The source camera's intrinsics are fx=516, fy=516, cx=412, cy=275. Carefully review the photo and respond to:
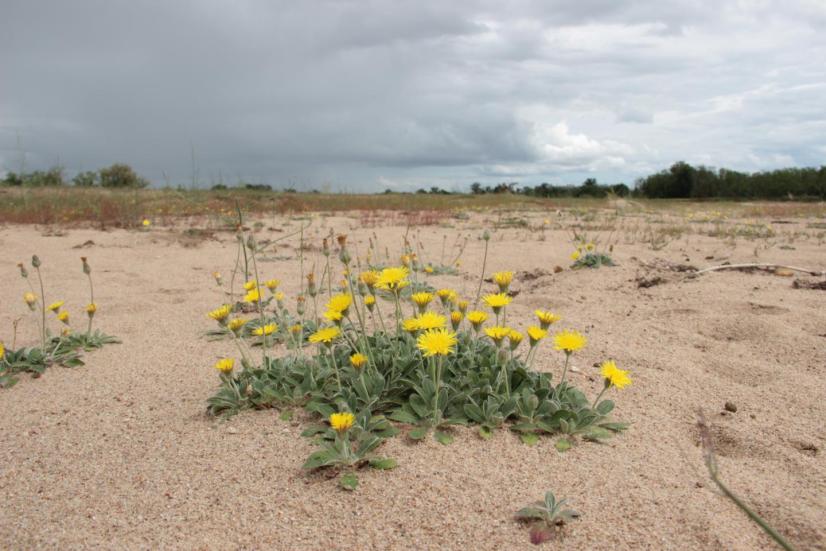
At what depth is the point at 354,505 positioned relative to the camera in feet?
4.54

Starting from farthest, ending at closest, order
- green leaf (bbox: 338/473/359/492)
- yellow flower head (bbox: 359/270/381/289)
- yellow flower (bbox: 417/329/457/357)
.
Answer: yellow flower head (bbox: 359/270/381/289)
yellow flower (bbox: 417/329/457/357)
green leaf (bbox: 338/473/359/492)

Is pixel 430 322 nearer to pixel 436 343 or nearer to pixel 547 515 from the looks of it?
pixel 436 343

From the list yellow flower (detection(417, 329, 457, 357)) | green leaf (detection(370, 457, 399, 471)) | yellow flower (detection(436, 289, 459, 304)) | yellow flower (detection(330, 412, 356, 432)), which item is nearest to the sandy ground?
green leaf (detection(370, 457, 399, 471))

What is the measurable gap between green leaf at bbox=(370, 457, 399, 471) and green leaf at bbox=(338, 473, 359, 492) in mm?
82

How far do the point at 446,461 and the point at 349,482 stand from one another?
30cm

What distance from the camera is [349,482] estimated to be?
4.71 feet

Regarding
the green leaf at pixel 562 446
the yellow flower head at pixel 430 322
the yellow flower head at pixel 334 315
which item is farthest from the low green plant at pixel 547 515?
the yellow flower head at pixel 334 315

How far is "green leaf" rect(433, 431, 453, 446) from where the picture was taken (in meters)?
1.63

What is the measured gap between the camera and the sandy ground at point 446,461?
4.25 feet

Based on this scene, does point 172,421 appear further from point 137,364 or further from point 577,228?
point 577,228

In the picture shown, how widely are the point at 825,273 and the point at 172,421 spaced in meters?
4.38


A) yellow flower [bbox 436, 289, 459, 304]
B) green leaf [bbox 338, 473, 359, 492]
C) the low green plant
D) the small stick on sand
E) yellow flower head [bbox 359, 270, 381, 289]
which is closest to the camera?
the low green plant

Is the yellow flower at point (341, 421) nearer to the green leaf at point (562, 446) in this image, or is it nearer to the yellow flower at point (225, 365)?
the yellow flower at point (225, 365)

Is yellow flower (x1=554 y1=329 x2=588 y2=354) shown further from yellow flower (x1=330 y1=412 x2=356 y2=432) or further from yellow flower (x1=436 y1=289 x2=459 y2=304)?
yellow flower (x1=330 y1=412 x2=356 y2=432)
